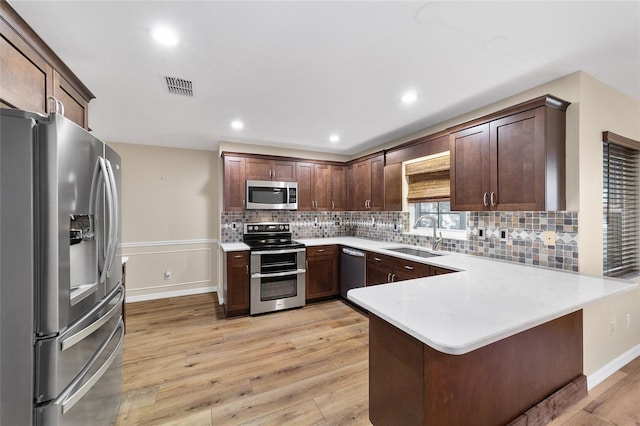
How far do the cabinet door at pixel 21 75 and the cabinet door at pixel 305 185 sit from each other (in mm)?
2999

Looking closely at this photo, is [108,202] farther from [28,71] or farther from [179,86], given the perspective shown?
[179,86]

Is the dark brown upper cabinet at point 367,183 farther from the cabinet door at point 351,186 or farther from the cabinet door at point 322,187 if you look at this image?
the cabinet door at point 322,187

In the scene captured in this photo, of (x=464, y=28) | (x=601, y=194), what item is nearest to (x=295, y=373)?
(x=464, y=28)

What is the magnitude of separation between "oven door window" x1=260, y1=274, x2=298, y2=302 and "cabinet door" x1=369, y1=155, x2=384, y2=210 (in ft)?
5.29

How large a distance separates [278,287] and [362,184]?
2073mm

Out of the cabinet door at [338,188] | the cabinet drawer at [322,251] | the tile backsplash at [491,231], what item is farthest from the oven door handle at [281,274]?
the cabinet door at [338,188]

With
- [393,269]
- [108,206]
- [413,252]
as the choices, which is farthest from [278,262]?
[108,206]

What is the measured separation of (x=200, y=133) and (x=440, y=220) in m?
3.44

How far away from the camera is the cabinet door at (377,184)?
3846 millimetres

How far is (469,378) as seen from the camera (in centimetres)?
134

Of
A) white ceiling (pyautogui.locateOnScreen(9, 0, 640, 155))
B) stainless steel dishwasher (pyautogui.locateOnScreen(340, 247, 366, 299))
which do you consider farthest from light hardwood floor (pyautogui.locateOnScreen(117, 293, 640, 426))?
white ceiling (pyautogui.locateOnScreen(9, 0, 640, 155))

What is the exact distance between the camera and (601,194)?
2117mm

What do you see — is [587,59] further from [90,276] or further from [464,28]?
[90,276]

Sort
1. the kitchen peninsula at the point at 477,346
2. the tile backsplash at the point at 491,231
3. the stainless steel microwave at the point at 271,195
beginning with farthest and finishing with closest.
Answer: the stainless steel microwave at the point at 271,195 → the tile backsplash at the point at 491,231 → the kitchen peninsula at the point at 477,346
